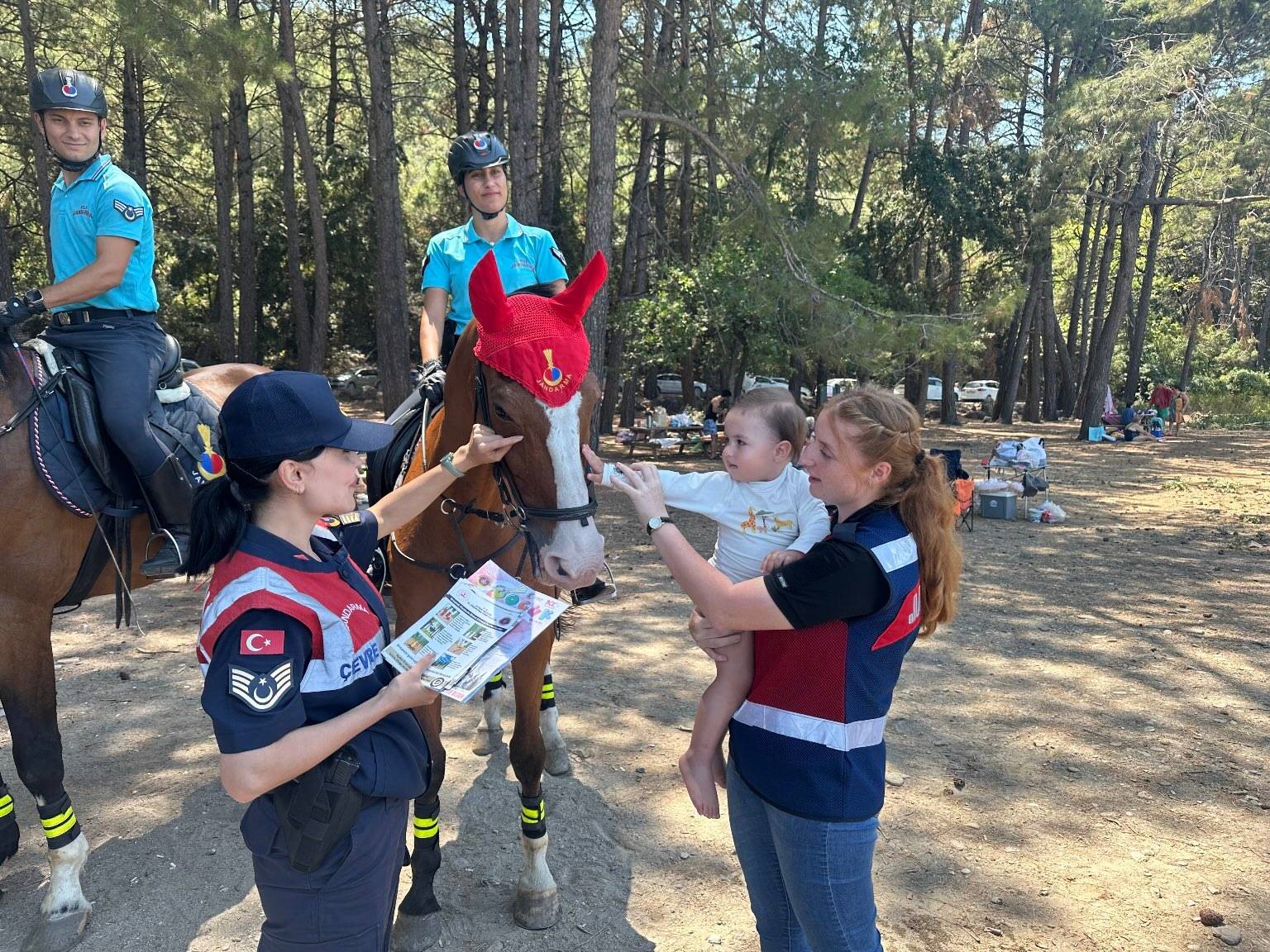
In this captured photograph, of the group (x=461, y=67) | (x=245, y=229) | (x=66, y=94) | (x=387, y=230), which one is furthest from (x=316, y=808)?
(x=461, y=67)

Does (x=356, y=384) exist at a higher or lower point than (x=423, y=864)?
higher

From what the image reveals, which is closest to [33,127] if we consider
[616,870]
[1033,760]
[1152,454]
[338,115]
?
[338,115]

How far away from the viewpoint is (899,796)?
14.8 feet

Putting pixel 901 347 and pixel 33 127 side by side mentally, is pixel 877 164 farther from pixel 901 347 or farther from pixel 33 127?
pixel 33 127

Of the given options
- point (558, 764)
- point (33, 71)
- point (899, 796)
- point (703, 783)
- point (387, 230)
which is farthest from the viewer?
point (387, 230)

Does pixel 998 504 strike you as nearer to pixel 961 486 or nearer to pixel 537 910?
pixel 961 486

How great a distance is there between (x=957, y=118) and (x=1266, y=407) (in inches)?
766

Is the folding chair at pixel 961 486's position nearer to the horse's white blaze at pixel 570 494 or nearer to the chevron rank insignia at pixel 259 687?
the horse's white blaze at pixel 570 494

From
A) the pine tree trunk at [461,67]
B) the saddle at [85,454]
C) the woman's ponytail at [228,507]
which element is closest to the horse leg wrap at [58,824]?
the saddle at [85,454]

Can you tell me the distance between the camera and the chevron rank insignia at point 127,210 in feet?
12.5

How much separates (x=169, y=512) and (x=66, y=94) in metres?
1.90

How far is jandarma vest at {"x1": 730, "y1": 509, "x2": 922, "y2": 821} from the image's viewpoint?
2.12m

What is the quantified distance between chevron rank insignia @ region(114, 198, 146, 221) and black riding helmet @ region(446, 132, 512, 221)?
1.45 meters

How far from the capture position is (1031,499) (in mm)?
13453
